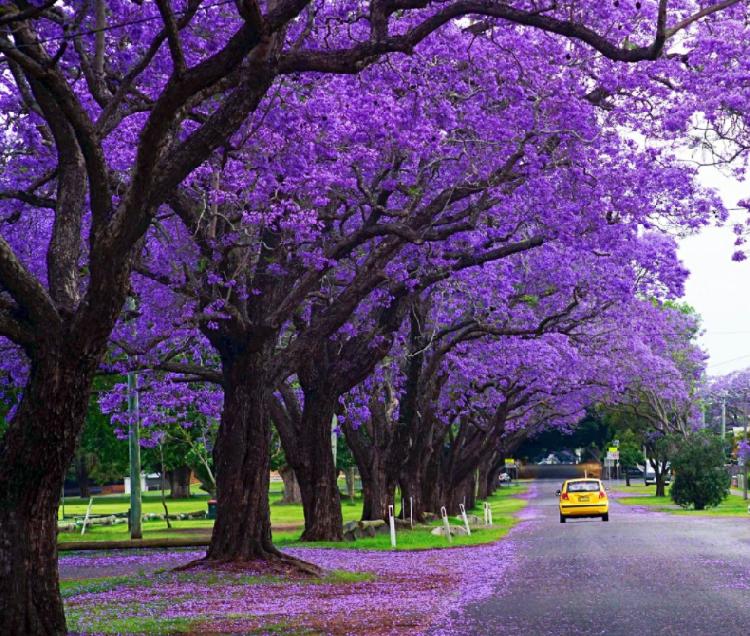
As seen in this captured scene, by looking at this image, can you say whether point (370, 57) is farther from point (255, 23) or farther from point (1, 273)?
point (1, 273)

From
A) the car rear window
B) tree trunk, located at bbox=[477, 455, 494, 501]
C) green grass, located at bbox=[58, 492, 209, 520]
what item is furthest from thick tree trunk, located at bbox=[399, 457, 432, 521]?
tree trunk, located at bbox=[477, 455, 494, 501]

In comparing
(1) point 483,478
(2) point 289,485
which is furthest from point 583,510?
(1) point 483,478

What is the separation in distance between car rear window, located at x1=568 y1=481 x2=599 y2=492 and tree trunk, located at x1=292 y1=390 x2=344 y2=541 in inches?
617

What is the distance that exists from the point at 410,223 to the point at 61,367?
11040mm

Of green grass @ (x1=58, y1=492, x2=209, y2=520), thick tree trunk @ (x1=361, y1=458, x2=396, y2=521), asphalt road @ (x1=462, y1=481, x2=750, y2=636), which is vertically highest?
green grass @ (x1=58, y1=492, x2=209, y2=520)

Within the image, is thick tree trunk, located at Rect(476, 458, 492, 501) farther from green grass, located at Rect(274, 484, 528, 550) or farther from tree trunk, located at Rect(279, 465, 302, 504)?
green grass, located at Rect(274, 484, 528, 550)

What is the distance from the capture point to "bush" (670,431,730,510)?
55.1 meters

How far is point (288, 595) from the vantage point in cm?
1803

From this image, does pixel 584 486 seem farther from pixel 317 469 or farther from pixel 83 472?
pixel 83 472

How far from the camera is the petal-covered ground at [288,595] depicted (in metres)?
14.1

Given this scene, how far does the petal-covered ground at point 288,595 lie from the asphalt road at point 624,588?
24.2 inches

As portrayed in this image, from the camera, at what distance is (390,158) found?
843 inches

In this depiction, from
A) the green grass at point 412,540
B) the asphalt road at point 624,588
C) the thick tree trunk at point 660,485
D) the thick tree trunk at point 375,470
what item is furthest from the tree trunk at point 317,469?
the thick tree trunk at point 660,485

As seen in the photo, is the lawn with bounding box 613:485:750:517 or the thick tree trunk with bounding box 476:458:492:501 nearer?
the lawn with bounding box 613:485:750:517
